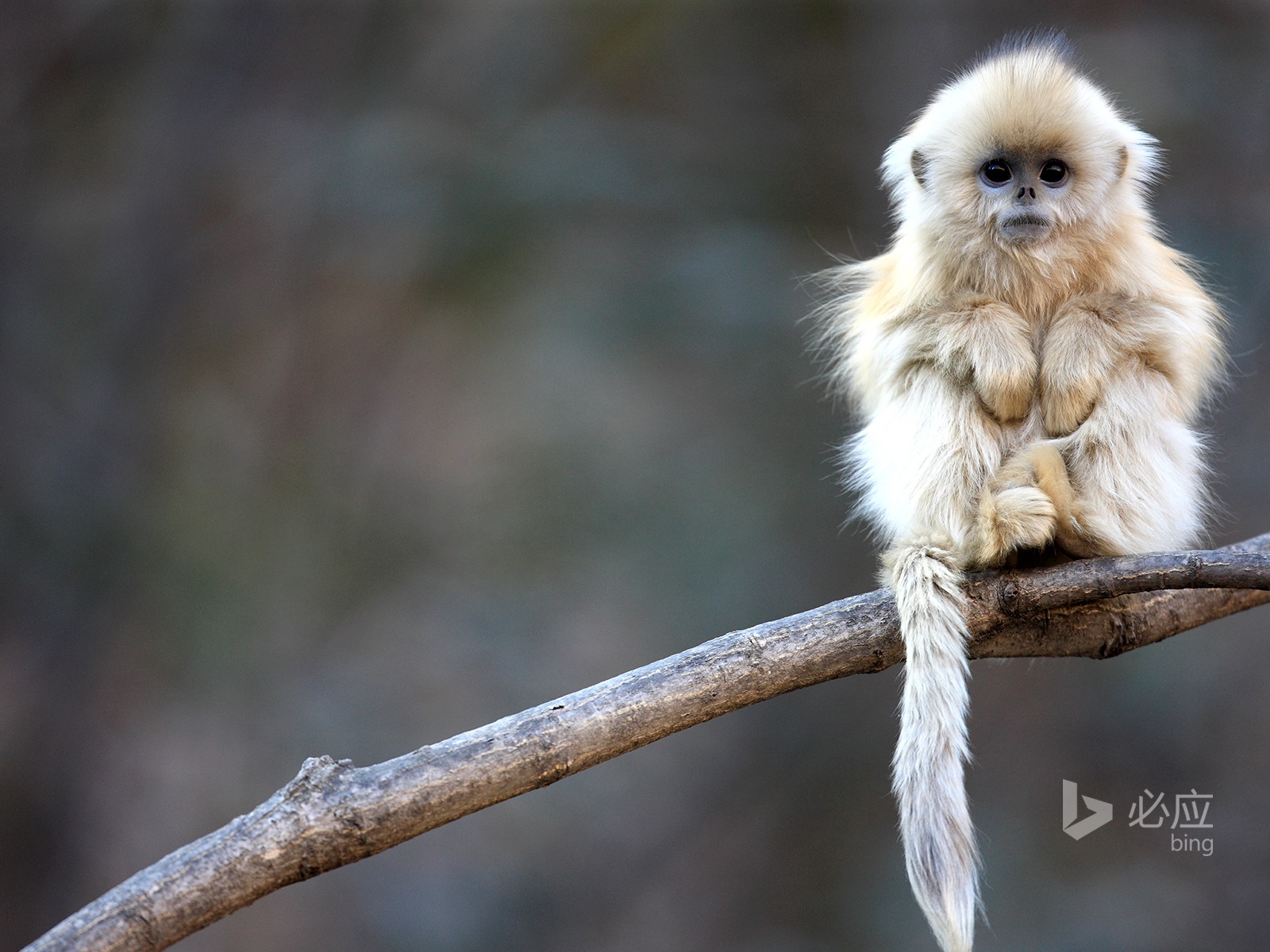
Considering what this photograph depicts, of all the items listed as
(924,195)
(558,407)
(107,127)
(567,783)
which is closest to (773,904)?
(567,783)

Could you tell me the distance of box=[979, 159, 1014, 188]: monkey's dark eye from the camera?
2.57 meters

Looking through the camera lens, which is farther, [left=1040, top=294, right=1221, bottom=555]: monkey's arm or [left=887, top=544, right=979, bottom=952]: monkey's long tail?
[left=1040, top=294, right=1221, bottom=555]: monkey's arm

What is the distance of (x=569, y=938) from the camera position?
578 cm

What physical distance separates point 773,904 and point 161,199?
473 centimetres

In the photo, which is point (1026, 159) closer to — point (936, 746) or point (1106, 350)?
point (1106, 350)

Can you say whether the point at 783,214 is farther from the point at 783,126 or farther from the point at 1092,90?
the point at 1092,90

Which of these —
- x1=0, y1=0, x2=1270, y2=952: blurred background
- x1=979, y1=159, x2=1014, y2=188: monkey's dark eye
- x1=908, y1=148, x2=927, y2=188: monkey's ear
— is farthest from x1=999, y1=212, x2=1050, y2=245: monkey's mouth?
x1=0, y1=0, x2=1270, y2=952: blurred background

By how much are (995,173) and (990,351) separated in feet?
1.40

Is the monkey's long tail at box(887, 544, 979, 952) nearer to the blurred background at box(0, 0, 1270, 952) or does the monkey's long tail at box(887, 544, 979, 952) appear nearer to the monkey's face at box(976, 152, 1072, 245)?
the monkey's face at box(976, 152, 1072, 245)

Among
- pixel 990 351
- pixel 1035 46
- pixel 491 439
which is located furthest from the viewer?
pixel 491 439

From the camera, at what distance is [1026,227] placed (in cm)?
250

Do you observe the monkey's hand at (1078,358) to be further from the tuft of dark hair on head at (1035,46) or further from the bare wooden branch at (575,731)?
the tuft of dark hair on head at (1035,46)

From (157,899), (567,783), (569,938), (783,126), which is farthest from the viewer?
(783,126)

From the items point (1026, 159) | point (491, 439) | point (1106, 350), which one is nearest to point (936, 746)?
point (1106, 350)
